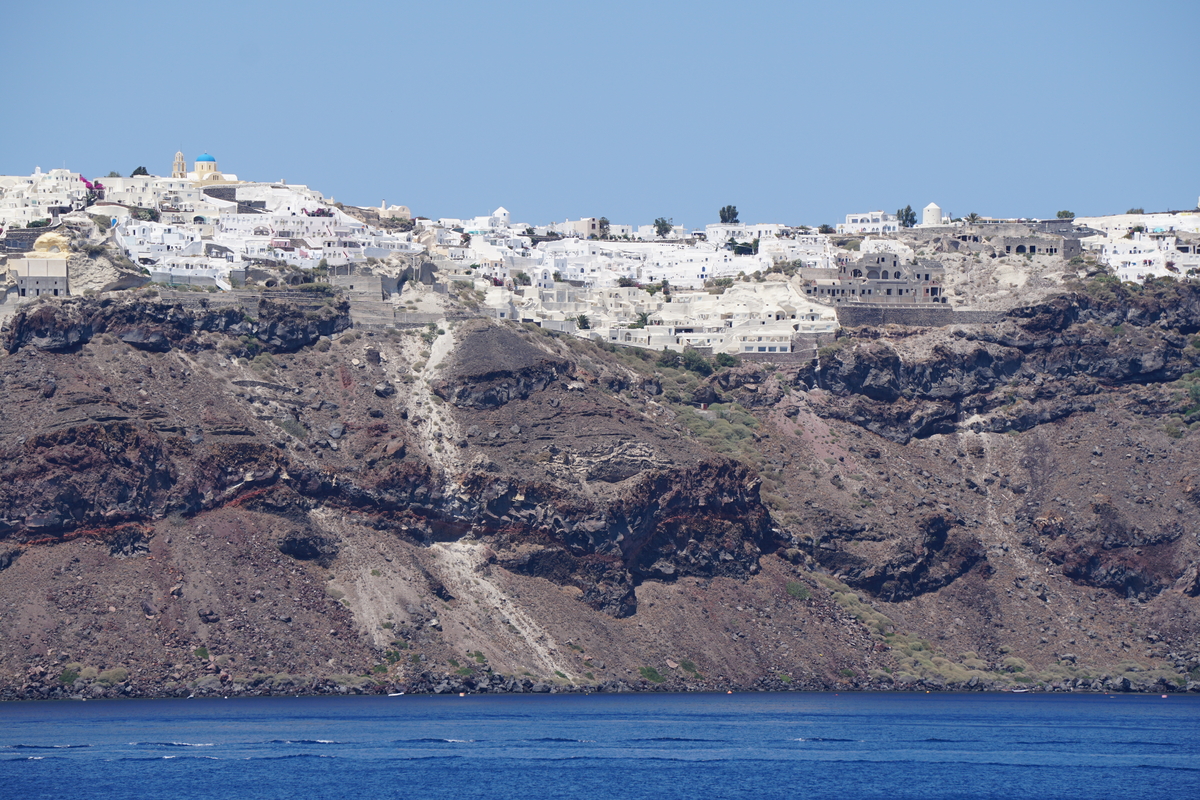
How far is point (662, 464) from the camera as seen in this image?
128500 millimetres

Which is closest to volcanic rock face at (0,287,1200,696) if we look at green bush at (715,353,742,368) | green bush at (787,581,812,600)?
green bush at (787,581,812,600)

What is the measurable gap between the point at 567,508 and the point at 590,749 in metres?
26.2

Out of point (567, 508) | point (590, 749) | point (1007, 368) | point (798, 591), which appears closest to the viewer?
point (590, 749)

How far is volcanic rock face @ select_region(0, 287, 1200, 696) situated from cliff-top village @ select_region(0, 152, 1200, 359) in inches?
213

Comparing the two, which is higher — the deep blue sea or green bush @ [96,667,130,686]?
green bush @ [96,667,130,686]

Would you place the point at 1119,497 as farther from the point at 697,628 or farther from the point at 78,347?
the point at 78,347

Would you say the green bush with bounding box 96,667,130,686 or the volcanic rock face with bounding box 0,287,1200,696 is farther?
the volcanic rock face with bounding box 0,287,1200,696

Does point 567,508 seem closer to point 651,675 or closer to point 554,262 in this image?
point 651,675

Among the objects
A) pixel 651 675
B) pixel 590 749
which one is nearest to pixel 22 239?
pixel 651 675

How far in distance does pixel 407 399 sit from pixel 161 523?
20687 mm

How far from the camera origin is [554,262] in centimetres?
16988

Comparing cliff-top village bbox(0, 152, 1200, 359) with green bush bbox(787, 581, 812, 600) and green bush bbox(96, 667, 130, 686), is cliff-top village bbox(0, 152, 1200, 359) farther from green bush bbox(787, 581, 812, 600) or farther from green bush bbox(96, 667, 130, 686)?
green bush bbox(96, 667, 130, 686)

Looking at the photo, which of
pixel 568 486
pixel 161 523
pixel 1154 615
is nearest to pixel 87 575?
pixel 161 523

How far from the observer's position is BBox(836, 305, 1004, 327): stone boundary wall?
15188 cm
